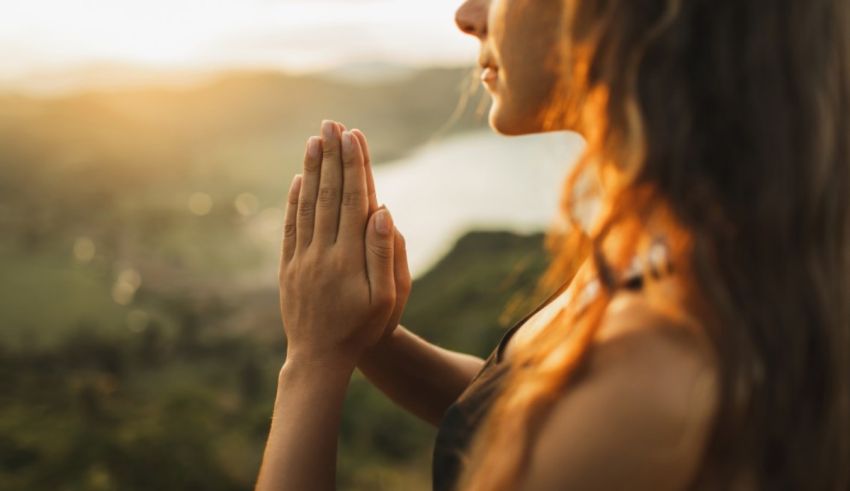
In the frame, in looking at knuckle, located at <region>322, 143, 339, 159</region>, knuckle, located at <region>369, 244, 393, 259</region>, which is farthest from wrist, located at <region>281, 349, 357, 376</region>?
knuckle, located at <region>322, 143, 339, 159</region>

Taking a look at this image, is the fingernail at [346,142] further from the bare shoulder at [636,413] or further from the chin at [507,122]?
the bare shoulder at [636,413]

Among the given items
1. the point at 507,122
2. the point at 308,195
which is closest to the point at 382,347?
the point at 308,195

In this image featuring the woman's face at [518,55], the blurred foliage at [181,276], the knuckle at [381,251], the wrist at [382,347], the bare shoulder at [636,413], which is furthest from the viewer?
the blurred foliage at [181,276]

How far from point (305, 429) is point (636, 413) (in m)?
0.39

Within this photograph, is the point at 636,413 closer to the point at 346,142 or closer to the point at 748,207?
the point at 748,207

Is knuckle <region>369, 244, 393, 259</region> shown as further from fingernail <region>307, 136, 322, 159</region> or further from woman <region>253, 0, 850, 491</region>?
woman <region>253, 0, 850, 491</region>

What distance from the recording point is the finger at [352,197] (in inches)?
35.1

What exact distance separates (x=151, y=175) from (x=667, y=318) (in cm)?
338

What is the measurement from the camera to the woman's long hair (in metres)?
0.61

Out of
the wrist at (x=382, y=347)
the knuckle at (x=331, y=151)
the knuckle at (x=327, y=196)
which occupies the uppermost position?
the knuckle at (x=331, y=151)

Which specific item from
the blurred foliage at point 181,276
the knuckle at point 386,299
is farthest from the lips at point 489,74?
the blurred foliage at point 181,276

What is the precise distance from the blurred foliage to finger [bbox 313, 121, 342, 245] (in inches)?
81.9

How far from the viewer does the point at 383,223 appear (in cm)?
89

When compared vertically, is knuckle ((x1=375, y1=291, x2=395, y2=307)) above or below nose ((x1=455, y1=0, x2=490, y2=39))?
below
